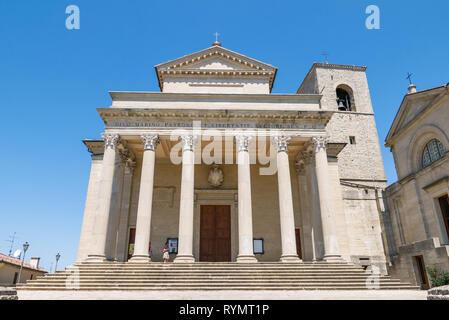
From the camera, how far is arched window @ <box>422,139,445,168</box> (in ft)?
61.6

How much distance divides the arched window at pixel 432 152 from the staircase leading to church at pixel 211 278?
9599 mm

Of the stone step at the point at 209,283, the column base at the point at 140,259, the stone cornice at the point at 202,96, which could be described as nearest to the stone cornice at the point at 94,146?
the stone cornice at the point at 202,96

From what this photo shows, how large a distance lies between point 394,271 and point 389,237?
8.77ft

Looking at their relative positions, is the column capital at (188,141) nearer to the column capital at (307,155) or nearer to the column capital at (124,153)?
the column capital at (124,153)

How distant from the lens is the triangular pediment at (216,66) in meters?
22.0

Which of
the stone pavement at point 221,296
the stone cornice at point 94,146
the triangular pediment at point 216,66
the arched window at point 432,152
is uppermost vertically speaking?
the triangular pediment at point 216,66

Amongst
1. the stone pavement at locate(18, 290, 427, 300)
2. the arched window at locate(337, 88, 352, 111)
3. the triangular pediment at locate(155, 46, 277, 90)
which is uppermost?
the arched window at locate(337, 88, 352, 111)

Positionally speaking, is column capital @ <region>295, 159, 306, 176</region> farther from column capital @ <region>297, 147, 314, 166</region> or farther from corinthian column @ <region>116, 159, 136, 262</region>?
corinthian column @ <region>116, 159, 136, 262</region>

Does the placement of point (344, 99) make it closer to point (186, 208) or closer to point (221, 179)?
point (221, 179)

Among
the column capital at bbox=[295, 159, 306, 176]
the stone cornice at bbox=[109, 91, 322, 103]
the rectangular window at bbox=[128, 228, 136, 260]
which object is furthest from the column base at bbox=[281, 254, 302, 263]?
the rectangular window at bbox=[128, 228, 136, 260]

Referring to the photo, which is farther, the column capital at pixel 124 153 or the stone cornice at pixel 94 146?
the stone cornice at pixel 94 146

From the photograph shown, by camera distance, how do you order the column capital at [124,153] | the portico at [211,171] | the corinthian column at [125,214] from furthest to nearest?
1. the corinthian column at [125,214]
2. the column capital at [124,153]
3. the portico at [211,171]

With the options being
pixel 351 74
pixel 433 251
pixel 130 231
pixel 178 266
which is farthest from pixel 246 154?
pixel 351 74

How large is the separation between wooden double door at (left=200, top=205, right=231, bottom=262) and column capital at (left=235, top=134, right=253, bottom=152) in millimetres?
6099
